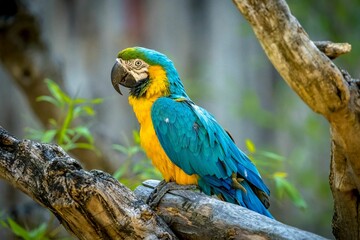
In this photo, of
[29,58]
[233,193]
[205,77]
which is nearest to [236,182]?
[233,193]

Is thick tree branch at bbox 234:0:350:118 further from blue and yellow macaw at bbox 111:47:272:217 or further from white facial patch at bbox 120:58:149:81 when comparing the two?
white facial patch at bbox 120:58:149:81

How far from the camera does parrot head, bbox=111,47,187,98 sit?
5.48ft

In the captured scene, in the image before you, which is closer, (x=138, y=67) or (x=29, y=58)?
(x=138, y=67)

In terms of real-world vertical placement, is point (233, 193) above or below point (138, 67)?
below

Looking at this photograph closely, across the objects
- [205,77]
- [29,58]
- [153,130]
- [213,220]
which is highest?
[29,58]

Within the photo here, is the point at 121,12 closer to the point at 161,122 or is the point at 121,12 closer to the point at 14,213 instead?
the point at 14,213

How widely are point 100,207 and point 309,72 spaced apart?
54cm

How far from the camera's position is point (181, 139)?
159 centimetres

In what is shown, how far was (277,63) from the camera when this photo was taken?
1.16 m

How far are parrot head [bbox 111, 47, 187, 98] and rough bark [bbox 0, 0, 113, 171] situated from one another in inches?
36.8

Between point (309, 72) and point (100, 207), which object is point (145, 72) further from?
point (309, 72)

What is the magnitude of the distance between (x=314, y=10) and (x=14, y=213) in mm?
2000

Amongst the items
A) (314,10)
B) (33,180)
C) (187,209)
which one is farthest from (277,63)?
(314,10)

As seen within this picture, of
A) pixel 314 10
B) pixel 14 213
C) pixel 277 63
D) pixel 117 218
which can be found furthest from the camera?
pixel 314 10
